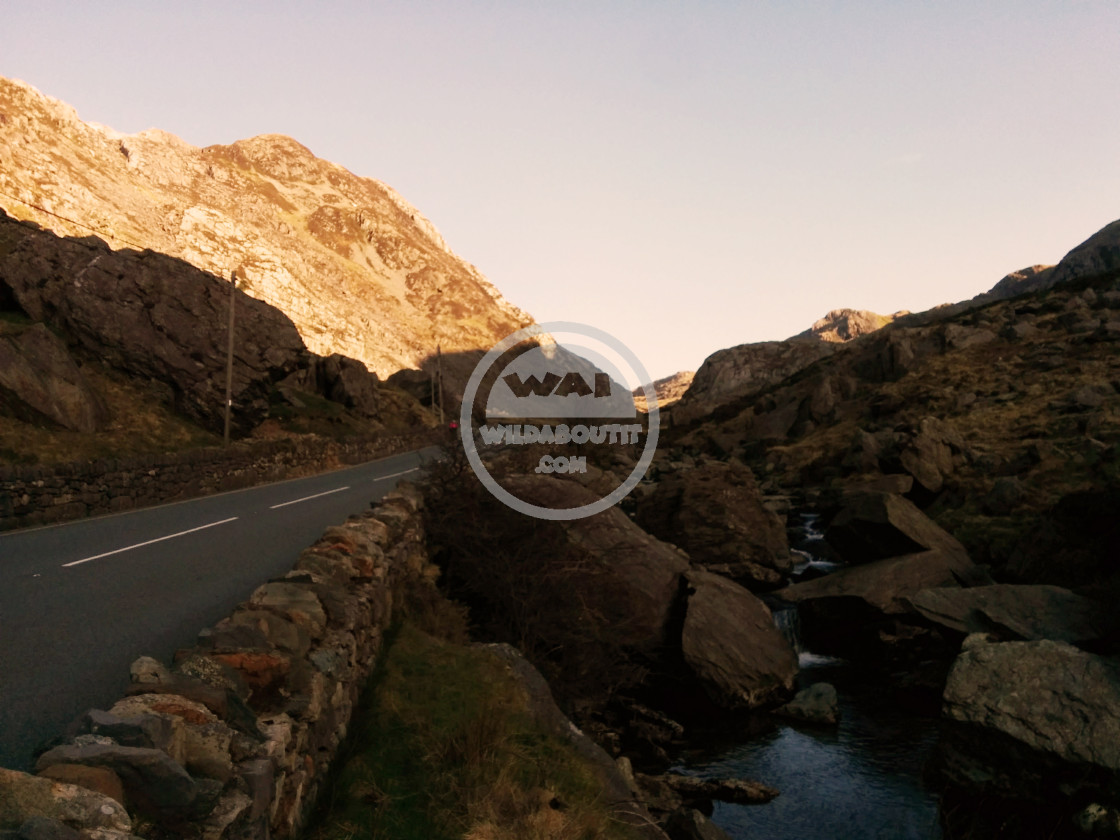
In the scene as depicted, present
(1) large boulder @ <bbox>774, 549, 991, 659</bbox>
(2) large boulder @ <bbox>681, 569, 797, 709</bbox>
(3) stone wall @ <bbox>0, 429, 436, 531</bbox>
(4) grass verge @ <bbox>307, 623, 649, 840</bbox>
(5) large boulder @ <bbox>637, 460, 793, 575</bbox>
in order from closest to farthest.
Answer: (4) grass verge @ <bbox>307, 623, 649, 840</bbox> → (2) large boulder @ <bbox>681, 569, 797, 709</bbox> → (1) large boulder @ <bbox>774, 549, 991, 659</bbox> → (3) stone wall @ <bbox>0, 429, 436, 531</bbox> → (5) large boulder @ <bbox>637, 460, 793, 575</bbox>

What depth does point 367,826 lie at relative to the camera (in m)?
5.11

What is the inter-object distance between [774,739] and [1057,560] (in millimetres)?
8211

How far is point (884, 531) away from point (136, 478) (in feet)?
61.9

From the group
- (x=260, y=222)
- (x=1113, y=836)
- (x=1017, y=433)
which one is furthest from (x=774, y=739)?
(x=260, y=222)

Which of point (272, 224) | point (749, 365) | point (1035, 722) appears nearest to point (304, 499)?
point (1035, 722)

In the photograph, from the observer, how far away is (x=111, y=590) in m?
8.79

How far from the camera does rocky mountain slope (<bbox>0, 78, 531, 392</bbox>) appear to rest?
79.2m

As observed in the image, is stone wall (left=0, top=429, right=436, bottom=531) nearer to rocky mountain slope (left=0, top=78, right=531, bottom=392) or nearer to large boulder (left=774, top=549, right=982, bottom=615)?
large boulder (left=774, top=549, right=982, bottom=615)

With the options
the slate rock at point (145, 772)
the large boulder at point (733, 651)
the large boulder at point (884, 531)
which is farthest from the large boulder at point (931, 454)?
the slate rock at point (145, 772)

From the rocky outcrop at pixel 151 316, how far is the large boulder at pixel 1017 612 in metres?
28.4

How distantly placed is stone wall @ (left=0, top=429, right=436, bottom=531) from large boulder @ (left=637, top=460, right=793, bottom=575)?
525 inches

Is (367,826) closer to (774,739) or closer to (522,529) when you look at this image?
(522,529)

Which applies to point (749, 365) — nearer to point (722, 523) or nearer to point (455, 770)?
point (722, 523)

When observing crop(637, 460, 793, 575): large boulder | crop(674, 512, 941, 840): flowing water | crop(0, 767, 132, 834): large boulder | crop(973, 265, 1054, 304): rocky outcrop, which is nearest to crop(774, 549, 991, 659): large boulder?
crop(674, 512, 941, 840): flowing water
